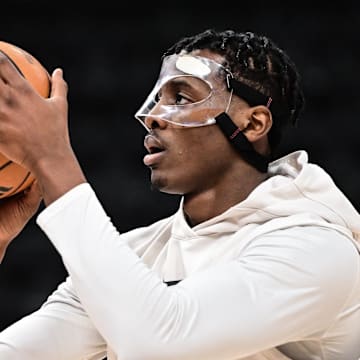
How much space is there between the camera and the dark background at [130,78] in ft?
15.7

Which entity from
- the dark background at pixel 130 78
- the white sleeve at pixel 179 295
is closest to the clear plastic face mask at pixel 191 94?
the white sleeve at pixel 179 295

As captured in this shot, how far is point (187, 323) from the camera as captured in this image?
1.88 meters

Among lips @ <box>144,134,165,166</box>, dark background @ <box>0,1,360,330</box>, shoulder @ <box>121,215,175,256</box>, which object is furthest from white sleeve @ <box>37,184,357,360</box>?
dark background @ <box>0,1,360,330</box>

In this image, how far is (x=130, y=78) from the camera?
5.09m

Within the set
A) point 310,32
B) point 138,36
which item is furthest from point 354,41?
point 138,36

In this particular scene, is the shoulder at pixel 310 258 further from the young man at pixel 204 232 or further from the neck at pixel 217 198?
the neck at pixel 217 198

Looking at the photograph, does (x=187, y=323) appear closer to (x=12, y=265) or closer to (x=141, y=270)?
(x=141, y=270)

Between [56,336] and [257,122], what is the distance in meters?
0.76

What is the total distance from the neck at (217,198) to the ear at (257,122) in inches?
4.4

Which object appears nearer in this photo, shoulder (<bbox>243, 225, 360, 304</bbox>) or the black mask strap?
shoulder (<bbox>243, 225, 360, 304</bbox>)

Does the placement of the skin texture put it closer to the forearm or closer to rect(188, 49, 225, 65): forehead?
rect(188, 49, 225, 65): forehead

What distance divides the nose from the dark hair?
0.77ft

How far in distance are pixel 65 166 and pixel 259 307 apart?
19.4 inches

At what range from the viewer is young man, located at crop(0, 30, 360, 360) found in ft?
A: 6.13
